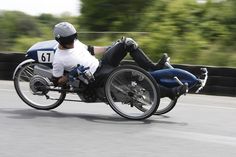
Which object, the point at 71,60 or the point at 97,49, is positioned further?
the point at 97,49

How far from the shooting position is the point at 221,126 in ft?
25.5

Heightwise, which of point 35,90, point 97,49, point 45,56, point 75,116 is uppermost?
point 97,49

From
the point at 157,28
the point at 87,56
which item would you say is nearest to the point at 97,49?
the point at 87,56

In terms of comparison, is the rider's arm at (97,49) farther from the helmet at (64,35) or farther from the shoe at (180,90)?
the shoe at (180,90)

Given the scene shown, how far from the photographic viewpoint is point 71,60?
811 centimetres

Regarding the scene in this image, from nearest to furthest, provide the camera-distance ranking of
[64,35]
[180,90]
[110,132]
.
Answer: [110,132]
[180,90]
[64,35]

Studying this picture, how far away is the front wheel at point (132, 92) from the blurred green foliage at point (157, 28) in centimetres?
385

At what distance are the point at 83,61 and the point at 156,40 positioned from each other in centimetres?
485

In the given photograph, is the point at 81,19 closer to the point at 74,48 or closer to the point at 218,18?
the point at 218,18

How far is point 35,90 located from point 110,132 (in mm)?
1676

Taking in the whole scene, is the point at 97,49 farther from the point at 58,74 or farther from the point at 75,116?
the point at 75,116

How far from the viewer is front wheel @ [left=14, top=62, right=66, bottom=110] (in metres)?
8.51

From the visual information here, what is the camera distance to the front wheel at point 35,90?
27.9 feet

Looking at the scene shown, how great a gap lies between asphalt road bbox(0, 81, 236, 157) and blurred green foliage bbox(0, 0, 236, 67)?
3118 mm
